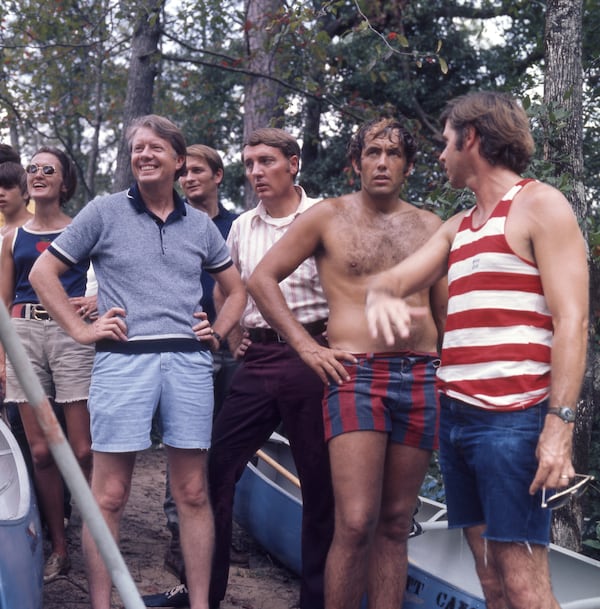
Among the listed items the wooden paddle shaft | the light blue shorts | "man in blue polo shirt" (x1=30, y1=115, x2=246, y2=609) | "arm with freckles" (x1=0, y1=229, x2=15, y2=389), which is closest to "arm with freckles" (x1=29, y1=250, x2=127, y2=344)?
"man in blue polo shirt" (x1=30, y1=115, x2=246, y2=609)

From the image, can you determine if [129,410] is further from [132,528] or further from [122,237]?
[132,528]

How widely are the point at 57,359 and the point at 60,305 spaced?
0.92m

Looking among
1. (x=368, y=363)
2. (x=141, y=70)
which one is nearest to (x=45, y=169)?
(x=368, y=363)

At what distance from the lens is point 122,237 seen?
12.9 feet

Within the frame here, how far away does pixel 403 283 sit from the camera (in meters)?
3.08

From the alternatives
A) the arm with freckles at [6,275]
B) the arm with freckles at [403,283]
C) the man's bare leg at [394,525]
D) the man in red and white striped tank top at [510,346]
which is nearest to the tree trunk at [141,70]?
the arm with freckles at [6,275]

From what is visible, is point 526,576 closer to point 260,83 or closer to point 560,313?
point 560,313

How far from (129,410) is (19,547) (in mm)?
684

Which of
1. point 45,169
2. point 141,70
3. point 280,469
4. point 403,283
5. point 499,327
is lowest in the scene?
point 280,469

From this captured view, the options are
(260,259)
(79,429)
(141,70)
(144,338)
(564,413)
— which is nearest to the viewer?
(564,413)

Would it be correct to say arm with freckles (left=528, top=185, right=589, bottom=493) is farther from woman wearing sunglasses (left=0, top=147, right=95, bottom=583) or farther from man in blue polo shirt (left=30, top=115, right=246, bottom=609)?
woman wearing sunglasses (left=0, top=147, right=95, bottom=583)

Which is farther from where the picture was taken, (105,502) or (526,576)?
(105,502)

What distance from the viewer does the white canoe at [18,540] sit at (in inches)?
132

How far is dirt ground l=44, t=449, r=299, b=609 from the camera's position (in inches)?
188
